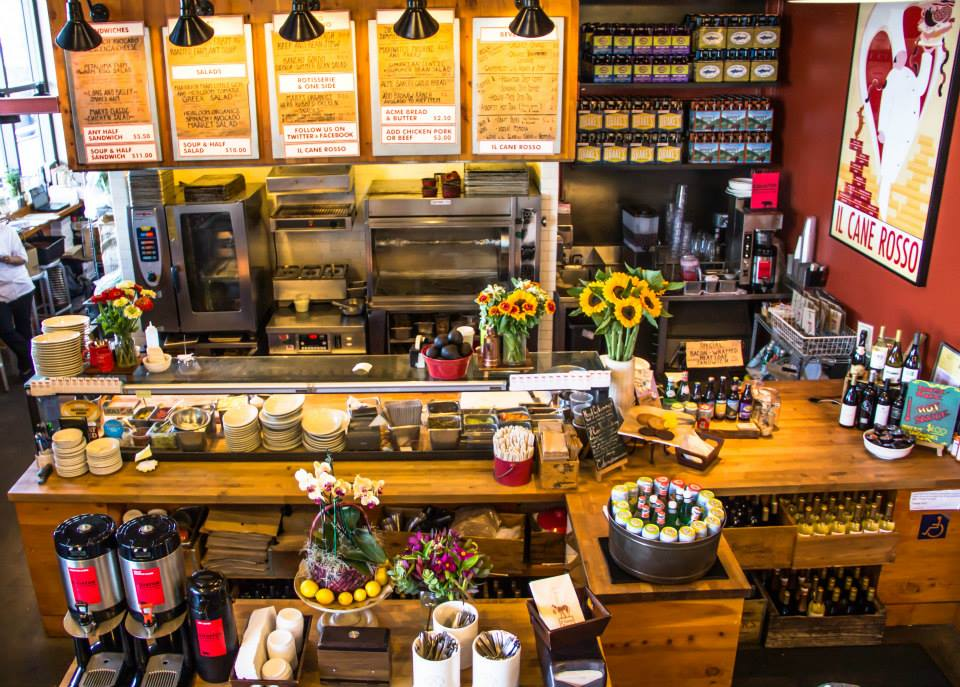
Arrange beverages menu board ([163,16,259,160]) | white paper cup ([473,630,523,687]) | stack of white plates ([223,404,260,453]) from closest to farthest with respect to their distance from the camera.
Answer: white paper cup ([473,630,523,687]), stack of white plates ([223,404,260,453]), beverages menu board ([163,16,259,160])

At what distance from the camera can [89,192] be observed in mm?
8438

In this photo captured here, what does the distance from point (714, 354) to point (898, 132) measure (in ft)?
5.72

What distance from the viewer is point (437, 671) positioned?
8.40ft

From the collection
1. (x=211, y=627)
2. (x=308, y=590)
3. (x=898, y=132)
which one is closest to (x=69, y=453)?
(x=211, y=627)

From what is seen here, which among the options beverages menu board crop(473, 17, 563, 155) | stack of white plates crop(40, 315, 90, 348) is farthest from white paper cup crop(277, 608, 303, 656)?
beverages menu board crop(473, 17, 563, 155)

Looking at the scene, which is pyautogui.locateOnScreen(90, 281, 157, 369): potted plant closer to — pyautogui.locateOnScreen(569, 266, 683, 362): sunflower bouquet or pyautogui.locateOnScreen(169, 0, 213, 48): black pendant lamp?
pyautogui.locateOnScreen(169, 0, 213, 48): black pendant lamp

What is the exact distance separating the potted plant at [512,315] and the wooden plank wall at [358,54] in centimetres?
109

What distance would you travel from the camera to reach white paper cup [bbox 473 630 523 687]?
2.55 meters

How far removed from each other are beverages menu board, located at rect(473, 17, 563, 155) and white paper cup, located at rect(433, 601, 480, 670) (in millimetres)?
2706

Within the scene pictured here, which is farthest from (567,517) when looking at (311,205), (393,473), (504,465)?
(311,205)

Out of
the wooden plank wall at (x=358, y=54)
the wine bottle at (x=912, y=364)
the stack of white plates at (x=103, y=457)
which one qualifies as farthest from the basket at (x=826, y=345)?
the stack of white plates at (x=103, y=457)

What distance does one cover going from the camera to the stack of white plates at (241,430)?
398 centimetres

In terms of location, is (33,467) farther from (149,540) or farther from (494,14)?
(494,14)

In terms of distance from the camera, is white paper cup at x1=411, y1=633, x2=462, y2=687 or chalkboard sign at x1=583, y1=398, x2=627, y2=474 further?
chalkboard sign at x1=583, y1=398, x2=627, y2=474
